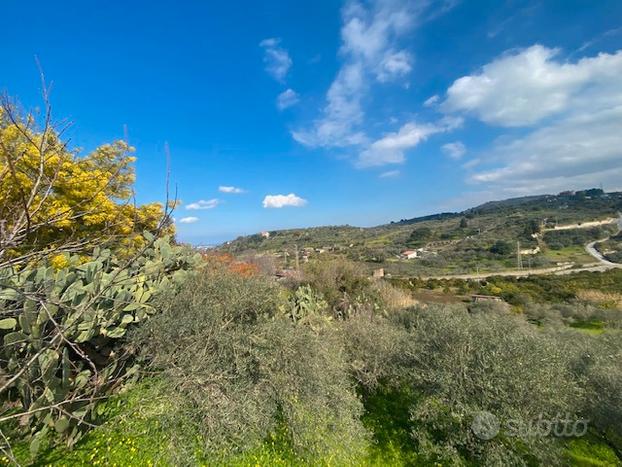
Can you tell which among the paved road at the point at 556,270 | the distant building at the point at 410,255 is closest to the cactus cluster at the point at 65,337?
the paved road at the point at 556,270

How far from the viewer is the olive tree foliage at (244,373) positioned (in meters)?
4.39

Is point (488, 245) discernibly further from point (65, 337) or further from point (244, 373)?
point (65, 337)

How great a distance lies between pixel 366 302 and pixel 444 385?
Result: 8.80m

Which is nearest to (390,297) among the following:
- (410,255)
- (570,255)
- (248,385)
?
(248,385)

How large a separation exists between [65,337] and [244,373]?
2.35 m

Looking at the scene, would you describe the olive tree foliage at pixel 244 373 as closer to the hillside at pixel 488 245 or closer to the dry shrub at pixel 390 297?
the dry shrub at pixel 390 297

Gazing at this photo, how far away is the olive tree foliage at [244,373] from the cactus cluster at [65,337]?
472 mm

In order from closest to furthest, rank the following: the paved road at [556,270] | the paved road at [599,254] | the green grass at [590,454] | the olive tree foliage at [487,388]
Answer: the olive tree foliage at [487,388] < the green grass at [590,454] < the paved road at [556,270] < the paved road at [599,254]

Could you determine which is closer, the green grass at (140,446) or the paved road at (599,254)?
the green grass at (140,446)

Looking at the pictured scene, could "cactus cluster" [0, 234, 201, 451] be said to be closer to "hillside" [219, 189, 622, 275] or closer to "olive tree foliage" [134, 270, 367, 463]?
"olive tree foliage" [134, 270, 367, 463]

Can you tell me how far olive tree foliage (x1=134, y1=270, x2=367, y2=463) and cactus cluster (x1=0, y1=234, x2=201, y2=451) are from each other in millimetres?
472

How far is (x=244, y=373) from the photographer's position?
482 cm

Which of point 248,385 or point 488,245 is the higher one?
point 248,385

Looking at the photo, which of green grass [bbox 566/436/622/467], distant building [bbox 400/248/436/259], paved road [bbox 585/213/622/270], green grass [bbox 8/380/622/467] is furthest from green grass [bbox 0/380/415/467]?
distant building [bbox 400/248/436/259]
